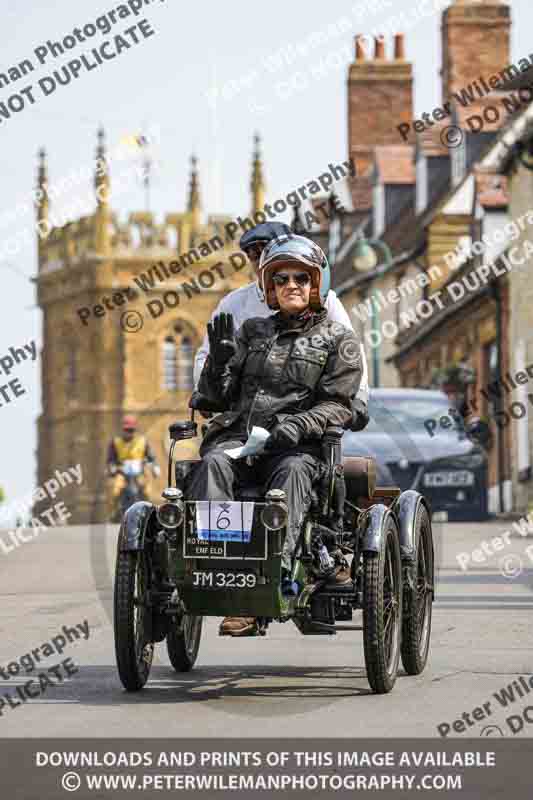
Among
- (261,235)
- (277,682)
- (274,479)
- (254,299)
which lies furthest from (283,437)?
(261,235)

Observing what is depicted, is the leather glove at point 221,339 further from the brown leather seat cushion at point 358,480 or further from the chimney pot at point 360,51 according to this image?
the chimney pot at point 360,51

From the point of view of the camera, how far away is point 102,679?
29.7 feet

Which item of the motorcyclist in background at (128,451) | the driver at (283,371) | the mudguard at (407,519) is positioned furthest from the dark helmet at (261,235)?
the motorcyclist in background at (128,451)

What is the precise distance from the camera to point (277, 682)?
8852 mm

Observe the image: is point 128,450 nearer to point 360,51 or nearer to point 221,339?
point 221,339

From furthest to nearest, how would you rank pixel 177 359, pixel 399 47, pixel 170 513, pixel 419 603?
pixel 177 359 < pixel 399 47 < pixel 419 603 < pixel 170 513

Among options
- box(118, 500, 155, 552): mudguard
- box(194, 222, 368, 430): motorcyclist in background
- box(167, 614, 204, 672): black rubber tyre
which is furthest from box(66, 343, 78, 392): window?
box(118, 500, 155, 552): mudguard

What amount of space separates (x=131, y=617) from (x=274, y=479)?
0.80 metres

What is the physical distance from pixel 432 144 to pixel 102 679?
49392 millimetres

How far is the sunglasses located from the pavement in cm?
175

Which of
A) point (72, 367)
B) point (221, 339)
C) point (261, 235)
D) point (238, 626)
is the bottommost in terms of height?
point (238, 626)

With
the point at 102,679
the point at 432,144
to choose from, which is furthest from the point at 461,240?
the point at 102,679

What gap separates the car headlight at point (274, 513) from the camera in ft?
25.4
